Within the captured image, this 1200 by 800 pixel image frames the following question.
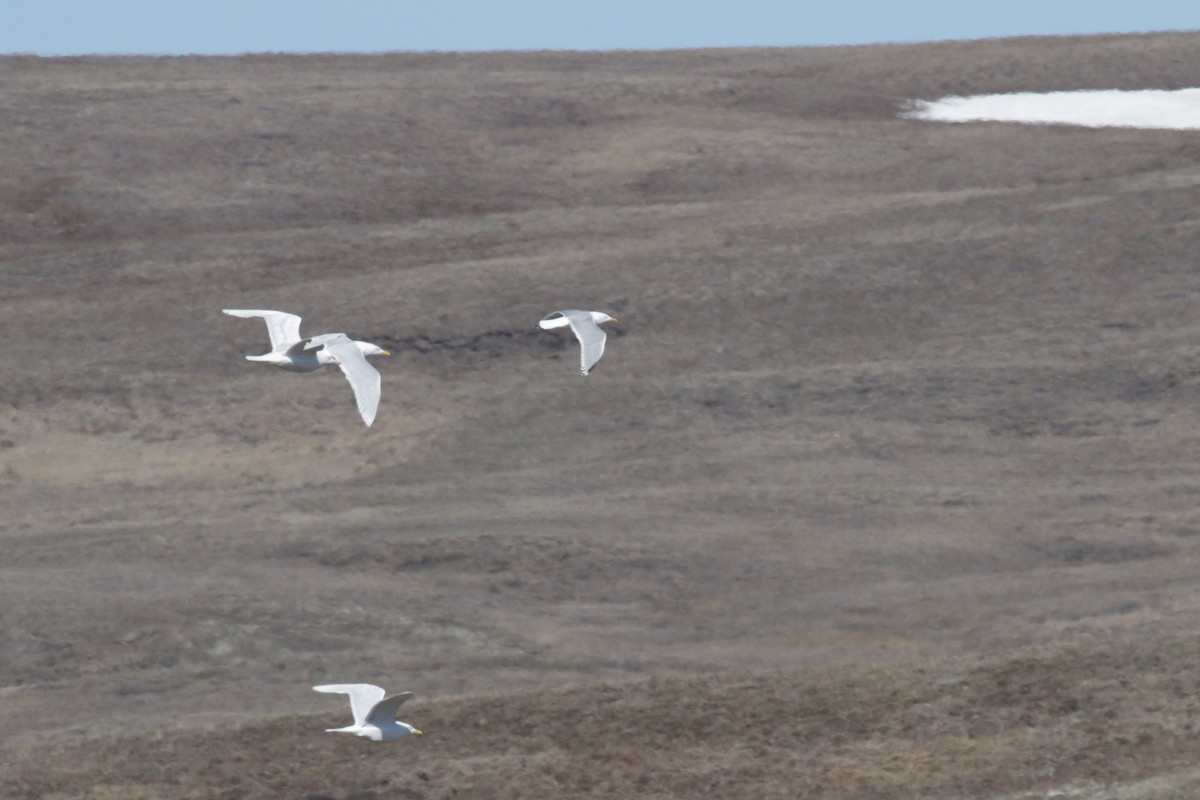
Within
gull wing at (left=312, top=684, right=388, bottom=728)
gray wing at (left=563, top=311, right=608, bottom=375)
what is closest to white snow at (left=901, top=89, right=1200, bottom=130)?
gray wing at (left=563, top=311, right=608, bottom=375)

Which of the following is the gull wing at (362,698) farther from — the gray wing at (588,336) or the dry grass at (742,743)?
the gray wing at (588,336)

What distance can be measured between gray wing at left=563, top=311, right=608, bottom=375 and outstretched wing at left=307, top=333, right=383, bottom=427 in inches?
96.7

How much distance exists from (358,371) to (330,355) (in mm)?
855

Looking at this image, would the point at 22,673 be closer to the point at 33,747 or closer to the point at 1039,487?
the point at 33,747

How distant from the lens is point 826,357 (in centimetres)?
4425

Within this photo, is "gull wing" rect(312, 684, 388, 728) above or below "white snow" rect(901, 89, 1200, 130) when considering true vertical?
below

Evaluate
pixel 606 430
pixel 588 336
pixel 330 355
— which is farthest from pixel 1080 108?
pixel 330 355

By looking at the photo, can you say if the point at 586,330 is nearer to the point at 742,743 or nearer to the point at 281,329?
the point at 281,329

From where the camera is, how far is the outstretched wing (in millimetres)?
22000

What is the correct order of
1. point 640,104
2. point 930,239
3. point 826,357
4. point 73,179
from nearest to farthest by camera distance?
point 826,357
point 930,239
point 73,179
point 640,104

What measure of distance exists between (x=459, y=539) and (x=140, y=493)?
812cm

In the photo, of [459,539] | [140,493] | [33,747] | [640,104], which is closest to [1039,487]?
[459,539]

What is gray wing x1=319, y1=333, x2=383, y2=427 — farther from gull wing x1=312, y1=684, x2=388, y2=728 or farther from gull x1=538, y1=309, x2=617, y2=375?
gull wing x1=312, y1=684, x2=388, y2=728

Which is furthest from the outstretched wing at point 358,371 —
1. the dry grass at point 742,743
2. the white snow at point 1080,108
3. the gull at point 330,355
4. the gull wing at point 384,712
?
the white snow at point 1080,108
